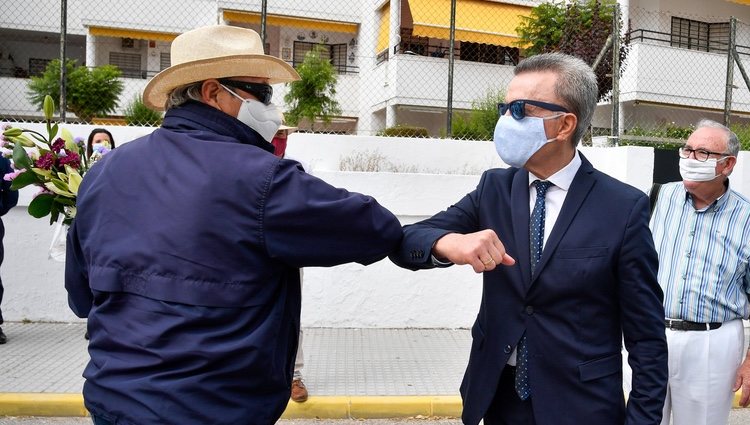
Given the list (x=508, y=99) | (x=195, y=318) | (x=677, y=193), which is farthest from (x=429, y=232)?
(x=677, y=193)

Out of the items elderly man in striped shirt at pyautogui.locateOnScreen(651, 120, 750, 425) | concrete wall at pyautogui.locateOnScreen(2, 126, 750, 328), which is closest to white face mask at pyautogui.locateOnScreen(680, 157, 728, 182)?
elderly man in striped shirt at pyautogui.locateOnScreen(651, 120, 750, 425)

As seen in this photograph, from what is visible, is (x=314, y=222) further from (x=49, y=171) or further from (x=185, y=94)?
(x=49, y=171)

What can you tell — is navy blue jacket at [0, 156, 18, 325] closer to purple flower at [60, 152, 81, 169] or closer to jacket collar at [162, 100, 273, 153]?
purple flower at [60, 152, 81, 169]

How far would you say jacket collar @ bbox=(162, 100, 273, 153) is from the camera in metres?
2.00

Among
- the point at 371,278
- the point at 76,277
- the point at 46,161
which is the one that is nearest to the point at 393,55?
the point at 371,278

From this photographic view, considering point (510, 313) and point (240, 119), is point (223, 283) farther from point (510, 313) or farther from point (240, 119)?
point (510, 313)

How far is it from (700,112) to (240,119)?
Result: 2012cm

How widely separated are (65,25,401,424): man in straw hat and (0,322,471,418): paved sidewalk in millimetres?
3484

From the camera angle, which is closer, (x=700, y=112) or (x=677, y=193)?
(x=677, y=193)

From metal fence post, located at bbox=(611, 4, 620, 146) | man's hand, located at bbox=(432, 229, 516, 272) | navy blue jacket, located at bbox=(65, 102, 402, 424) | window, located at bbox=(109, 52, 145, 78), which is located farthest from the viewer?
window, located at bbox=(109, 52, 145, 78)

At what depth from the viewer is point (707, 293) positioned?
3.30 m

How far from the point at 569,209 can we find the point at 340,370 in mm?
4157

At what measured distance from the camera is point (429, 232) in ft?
7.11

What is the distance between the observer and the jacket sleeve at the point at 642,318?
6.92ft
